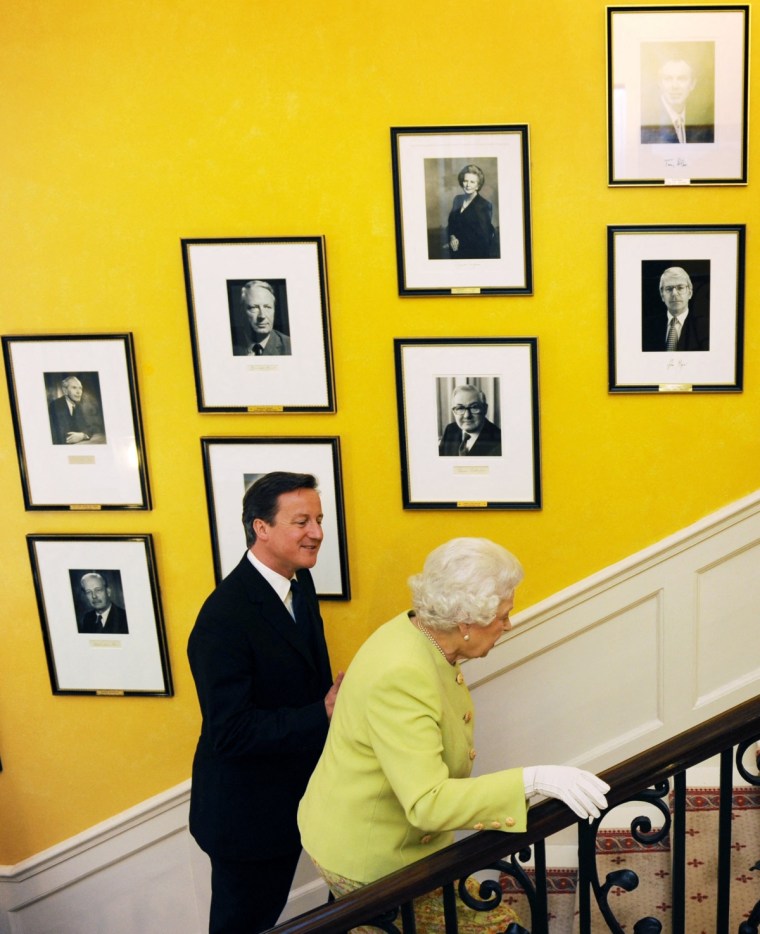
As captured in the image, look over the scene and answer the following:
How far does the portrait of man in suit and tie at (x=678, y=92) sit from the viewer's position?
296cm

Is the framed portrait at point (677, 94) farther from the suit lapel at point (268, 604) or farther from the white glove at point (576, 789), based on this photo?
the white glove at point (576, 789)

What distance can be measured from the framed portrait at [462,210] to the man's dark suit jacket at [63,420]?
1305mm

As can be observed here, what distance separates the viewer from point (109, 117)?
3.21 metres

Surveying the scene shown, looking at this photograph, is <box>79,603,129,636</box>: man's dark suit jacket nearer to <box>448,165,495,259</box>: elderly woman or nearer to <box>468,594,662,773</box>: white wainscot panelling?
<box>468,594,662,773</box>: white wainscot panelling

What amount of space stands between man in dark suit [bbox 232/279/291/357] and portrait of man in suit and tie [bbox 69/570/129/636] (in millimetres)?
1058

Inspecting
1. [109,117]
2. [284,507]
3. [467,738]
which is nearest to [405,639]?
[467,738]

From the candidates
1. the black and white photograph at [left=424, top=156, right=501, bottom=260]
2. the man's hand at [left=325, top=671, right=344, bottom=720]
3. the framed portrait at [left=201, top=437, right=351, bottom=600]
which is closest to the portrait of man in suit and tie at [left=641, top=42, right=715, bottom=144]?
the black and white photograph at [left=424, top=156, right=501, bottom=260]

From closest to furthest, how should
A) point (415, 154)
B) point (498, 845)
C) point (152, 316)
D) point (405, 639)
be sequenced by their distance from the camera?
point (498, 845), point (405, 639), point (415, 154), point (152, 316)

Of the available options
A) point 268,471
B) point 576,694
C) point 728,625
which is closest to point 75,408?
point 268,471

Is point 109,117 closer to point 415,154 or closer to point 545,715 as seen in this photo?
point 415,154

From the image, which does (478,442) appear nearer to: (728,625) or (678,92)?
(728,625)

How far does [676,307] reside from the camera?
3.16m

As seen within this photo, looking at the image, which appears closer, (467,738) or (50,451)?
(467,738)

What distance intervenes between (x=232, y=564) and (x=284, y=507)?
0.73 meters
